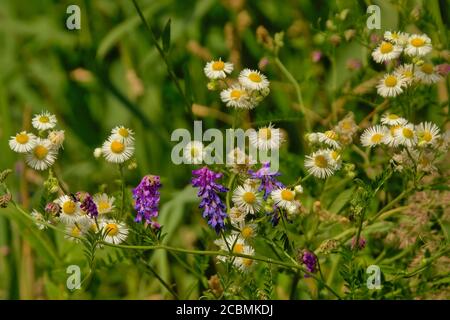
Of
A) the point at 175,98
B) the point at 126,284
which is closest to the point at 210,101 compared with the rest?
the point at 175,98

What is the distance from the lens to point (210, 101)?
7.36ft

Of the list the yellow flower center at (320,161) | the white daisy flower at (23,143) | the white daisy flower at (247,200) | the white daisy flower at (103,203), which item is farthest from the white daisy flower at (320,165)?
the white daisy flower at (23,143)

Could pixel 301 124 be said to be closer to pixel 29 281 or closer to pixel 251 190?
pixel 29 281

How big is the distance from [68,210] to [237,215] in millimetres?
252

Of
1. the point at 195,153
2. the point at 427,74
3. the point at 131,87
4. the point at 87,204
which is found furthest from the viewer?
the point at 131,87

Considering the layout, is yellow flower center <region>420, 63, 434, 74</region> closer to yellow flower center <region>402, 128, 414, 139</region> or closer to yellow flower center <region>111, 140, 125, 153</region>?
yellow flower center <region>402, 128, 414, 139</region>

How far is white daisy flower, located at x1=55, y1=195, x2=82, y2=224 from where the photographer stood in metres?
1.21

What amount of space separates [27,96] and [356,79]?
119 centimetres

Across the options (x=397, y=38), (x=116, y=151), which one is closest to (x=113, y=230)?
(x=116, y=151)

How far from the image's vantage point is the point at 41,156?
1.22 meters

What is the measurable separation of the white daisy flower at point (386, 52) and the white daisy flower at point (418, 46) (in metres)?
0.02

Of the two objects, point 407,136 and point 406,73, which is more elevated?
point 406,73

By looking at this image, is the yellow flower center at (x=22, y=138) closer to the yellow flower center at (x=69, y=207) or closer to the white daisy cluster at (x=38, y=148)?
the white daisy cluster at (x=38, y=148)

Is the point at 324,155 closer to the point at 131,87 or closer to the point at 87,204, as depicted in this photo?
the point at 87,204
